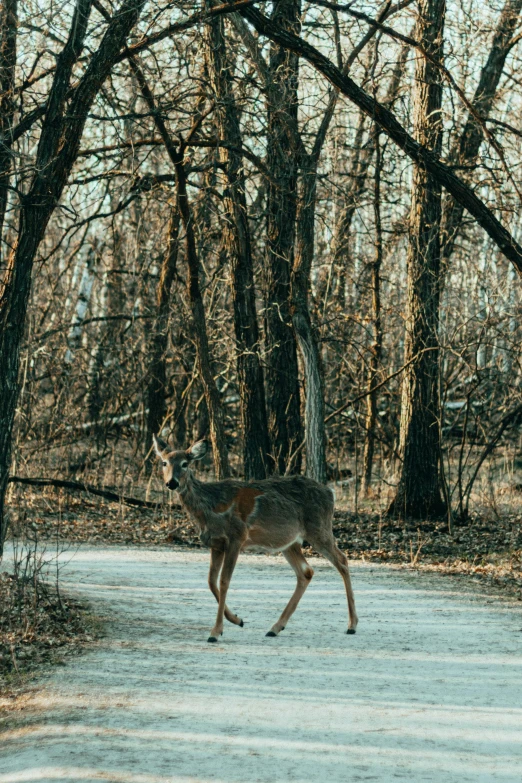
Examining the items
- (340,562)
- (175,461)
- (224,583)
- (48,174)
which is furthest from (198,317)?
(224,583)

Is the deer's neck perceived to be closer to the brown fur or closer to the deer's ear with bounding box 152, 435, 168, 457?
the brown fur

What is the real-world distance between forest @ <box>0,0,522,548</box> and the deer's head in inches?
61.2

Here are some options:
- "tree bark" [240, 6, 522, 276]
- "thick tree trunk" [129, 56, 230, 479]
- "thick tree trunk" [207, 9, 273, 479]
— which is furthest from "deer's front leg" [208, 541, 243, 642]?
"thick tree trunk" [207, 9, 273, 479]

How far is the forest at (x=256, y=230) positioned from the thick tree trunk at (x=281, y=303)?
0.04m

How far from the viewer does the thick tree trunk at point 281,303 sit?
18.3 metres

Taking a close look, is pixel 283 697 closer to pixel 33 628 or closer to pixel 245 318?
pixel 33 628

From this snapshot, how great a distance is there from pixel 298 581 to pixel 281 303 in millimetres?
9144

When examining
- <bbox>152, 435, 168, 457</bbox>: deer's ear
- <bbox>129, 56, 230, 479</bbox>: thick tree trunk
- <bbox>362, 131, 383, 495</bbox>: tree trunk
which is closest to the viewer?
<bbox>152, 435, 168, 457</bbox>: deer's ear

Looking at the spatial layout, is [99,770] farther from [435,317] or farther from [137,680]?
[435,317]

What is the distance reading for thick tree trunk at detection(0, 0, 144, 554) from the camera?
1087cm

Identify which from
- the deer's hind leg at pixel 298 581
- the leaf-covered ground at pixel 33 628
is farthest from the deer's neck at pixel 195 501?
the leaf-covered ground at pixel 33 628

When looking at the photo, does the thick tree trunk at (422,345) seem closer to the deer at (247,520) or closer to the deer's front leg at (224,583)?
the deer at (247,520)

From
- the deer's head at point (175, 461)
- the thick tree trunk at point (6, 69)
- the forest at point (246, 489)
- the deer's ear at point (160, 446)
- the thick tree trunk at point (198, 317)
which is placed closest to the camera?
the forest at point (246, 489)

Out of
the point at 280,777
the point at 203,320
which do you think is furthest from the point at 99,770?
the point at 203,320
